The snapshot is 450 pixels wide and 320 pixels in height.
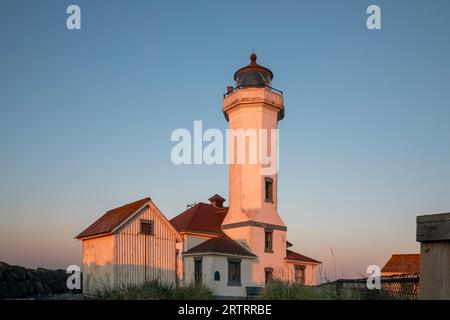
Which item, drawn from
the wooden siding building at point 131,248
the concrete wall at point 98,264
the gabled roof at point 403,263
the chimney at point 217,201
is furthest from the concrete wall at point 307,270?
the gabled roof at point 403,263

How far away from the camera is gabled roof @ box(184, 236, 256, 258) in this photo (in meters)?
30.2

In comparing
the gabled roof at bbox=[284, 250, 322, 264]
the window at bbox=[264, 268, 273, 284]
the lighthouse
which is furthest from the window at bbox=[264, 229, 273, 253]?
the gabled roof at bbox=[284, 250, 322, 264]

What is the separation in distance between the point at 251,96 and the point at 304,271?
14.1 m

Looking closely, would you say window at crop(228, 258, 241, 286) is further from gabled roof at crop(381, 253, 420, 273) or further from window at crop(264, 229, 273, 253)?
gabled roof at crop(381, 253, 420, 273)

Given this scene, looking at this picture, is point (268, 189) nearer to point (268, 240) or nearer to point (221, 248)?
point (268, 240)

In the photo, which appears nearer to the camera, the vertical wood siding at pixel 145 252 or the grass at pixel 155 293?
the grass at pixel 155 293

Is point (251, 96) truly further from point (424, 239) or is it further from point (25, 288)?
point (424, 239)

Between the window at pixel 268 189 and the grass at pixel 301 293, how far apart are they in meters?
19.9

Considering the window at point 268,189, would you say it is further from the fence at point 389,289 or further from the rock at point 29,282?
the fence at point 389,289

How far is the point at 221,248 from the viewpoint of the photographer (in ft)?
99.9

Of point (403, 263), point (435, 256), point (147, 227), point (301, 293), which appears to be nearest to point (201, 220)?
point (147, 227)

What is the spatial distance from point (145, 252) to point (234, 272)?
25.1ft

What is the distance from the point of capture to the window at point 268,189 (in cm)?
3322
